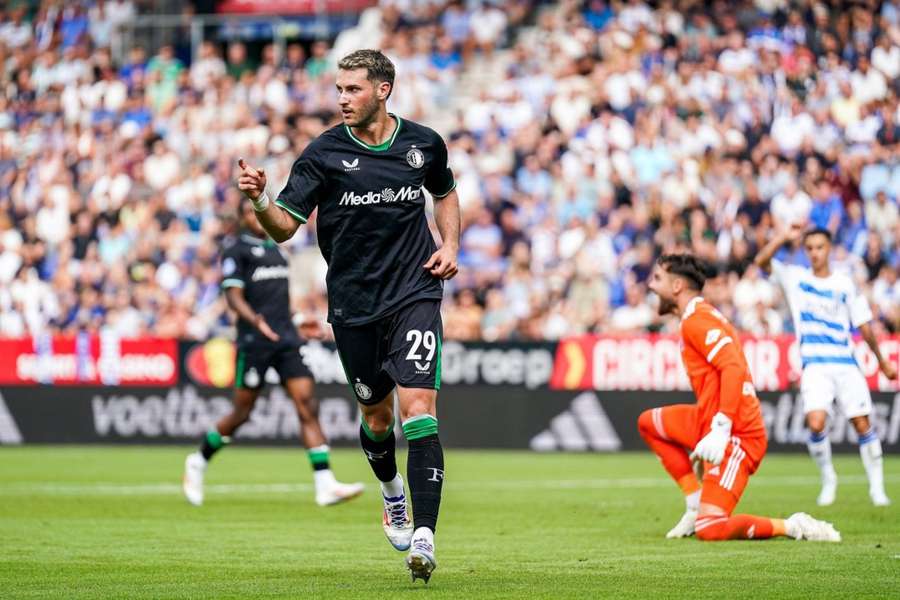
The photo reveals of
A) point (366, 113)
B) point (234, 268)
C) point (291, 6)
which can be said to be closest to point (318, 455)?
point (234, 268)

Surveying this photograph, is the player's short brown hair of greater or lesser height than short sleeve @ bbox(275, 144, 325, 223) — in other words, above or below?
above

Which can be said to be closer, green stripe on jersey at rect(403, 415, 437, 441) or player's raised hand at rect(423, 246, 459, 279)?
green stripe on jersey at rect(403, 415, 437, 441)

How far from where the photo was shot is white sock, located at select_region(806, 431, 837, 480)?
14.4 metres

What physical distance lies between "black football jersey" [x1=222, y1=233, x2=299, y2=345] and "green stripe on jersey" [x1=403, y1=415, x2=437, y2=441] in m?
6.46

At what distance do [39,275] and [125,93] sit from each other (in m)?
5.07

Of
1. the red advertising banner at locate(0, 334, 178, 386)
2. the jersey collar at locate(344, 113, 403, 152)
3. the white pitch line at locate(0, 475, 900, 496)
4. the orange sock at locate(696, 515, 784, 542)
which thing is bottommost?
the red advertising banner at locate(0, 334, 178, 386)

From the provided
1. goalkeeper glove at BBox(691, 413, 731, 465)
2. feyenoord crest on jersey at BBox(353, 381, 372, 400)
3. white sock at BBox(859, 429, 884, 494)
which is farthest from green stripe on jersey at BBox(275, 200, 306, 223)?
white sock at BBox(859, 429, 884, 494)

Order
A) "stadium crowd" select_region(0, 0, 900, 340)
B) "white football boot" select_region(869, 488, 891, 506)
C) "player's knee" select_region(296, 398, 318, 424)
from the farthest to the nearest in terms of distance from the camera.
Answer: "stadium crowd" select_region(0, 0, 900, 340), "player's knee" select_region(296, 398, 318, 424), "white football boot" select_region(869, 488, 891, 506)

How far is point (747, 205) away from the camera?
24188 millimetres

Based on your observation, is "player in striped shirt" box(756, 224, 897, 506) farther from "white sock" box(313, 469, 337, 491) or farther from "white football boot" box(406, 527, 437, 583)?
"white football boot" box(406, 527, 437, 583)

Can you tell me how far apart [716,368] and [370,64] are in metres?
3.56

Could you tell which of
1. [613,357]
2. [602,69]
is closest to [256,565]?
[613,357]

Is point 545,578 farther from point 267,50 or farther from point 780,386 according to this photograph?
point 267,50

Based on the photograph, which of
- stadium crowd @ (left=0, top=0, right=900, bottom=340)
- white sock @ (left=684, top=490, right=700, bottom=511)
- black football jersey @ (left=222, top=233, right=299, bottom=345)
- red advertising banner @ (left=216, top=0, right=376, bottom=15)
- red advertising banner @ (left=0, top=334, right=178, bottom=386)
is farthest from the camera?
red advertising banner @ (left=216, top=0, right=376, bottom=15)
